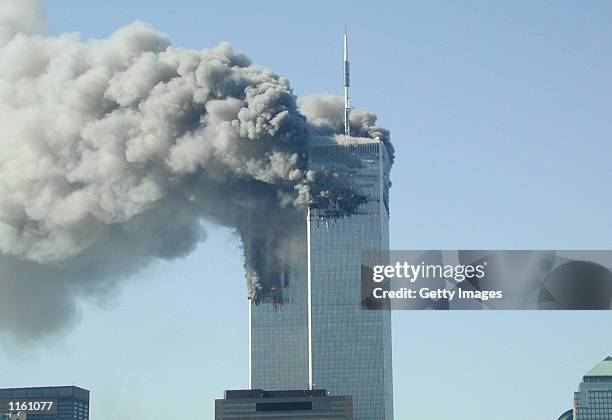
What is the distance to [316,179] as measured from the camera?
166m

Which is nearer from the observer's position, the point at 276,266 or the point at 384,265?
the point at 384,265

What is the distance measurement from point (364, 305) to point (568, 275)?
967cm

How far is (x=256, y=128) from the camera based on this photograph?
524 ft

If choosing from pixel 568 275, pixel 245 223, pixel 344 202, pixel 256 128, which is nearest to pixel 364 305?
pixel 568 275

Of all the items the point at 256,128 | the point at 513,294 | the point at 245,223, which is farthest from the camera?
the point at 245,223

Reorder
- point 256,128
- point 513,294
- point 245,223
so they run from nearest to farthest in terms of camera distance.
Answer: point 513,294 < point 256,128 < point 245,223

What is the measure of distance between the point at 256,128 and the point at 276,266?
4120 centimetres

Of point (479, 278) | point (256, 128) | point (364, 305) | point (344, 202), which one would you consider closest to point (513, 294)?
point (479, 278)

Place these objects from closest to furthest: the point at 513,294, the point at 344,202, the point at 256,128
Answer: the point at 513,294 < the point at 256,128 < the point at 344,202

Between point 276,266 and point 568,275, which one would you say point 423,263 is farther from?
point 276,266

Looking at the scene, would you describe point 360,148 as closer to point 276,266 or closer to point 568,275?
point 276,266

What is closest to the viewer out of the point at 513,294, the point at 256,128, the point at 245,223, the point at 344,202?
the point at 513,294

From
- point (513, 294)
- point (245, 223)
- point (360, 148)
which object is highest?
point (360, 148)

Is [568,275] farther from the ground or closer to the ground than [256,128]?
closer to the ground
